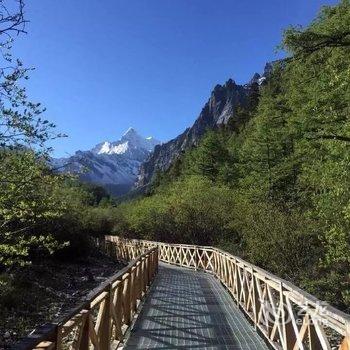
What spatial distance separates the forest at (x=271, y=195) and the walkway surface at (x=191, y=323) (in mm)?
2472

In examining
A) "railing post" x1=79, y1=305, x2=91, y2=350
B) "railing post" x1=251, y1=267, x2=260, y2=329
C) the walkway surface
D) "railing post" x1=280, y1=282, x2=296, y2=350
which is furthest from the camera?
"railing post" x1=251, y1=267, x2=260, y2=329

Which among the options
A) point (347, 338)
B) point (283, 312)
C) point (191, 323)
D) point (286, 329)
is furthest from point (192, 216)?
point (347, 338)

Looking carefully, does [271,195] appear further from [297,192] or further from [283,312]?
[283,312]

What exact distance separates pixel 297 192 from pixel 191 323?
13556 millimetres

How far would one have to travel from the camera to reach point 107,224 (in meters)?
52.2

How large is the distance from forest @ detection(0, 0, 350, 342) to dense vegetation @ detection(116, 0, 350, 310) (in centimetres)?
4

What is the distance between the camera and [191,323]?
8742 millimetres

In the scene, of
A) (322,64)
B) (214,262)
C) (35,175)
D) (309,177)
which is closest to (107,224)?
(214,262)

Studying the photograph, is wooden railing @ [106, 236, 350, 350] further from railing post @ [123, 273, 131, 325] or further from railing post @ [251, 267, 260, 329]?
railing post @ [123, 273, 131, 325]

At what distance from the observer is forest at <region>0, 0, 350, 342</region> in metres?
7.58

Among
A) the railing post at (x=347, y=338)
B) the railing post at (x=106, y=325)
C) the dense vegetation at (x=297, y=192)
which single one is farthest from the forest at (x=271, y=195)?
the railing post at (x=347, y=338)

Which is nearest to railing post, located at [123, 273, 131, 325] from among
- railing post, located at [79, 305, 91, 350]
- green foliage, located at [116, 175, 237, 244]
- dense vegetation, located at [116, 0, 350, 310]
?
railing post, located at [79, 305, 91, 350]

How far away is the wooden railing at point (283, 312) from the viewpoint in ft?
13.7

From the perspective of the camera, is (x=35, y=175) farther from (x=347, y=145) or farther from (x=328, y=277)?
(x=328, y=277)
